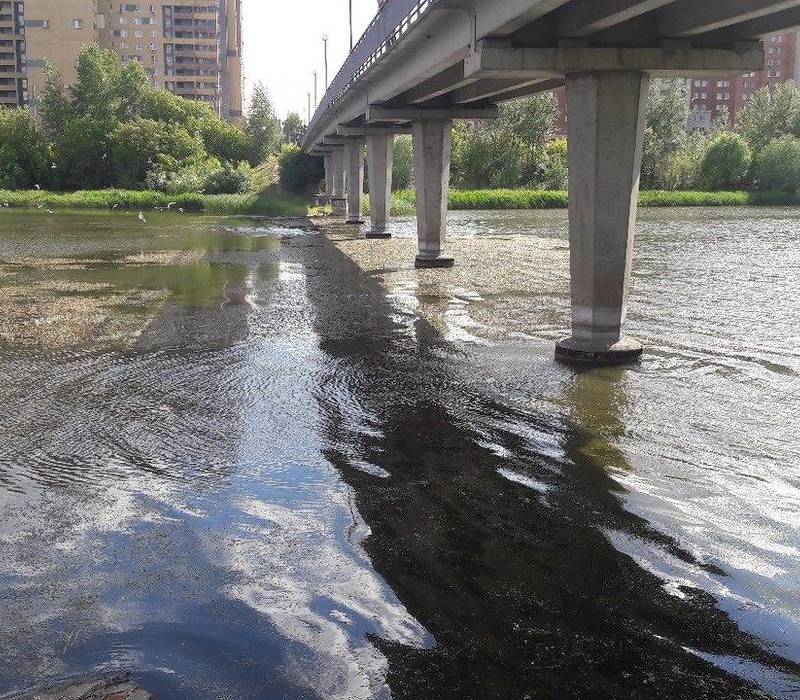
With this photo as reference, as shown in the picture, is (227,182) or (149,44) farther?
(149,44)

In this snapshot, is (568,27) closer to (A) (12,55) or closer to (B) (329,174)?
(B) (329,174)

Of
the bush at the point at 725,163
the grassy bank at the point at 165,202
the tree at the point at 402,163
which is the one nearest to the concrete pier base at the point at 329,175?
the grassy bank at the point at 165,202

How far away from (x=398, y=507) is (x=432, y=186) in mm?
23532

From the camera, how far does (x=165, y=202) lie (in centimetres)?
8125

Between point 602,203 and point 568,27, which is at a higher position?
point 568,27

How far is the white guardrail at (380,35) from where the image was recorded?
20.1m

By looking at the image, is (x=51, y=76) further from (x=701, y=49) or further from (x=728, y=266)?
(x=701, y=49)

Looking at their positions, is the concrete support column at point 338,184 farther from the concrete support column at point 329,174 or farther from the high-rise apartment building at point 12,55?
the high-rise apartment building at point 12,55

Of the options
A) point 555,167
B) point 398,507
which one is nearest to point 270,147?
point 555,167

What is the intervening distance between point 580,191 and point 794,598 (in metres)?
9.39

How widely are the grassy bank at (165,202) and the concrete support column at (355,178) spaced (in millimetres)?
13948

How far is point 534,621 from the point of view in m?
6.43

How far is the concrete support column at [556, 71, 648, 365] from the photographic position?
14516 mm

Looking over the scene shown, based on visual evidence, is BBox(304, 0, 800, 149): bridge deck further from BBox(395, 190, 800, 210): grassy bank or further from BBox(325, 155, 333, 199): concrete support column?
BBox(395, 190, 800, 210): grassy bank
